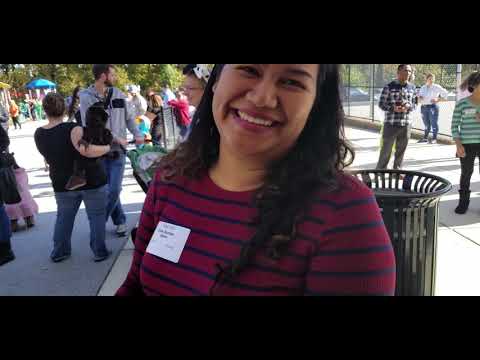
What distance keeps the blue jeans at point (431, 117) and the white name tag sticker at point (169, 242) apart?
10.2m

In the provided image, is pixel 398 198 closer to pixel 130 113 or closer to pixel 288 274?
pixel 288 274

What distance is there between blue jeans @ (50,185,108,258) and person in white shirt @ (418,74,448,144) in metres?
8.29

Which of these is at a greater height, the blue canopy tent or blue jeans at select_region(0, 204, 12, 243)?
the blue canopy tent

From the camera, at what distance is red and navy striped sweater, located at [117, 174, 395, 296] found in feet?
3.26

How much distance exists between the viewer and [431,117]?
10.3 meters

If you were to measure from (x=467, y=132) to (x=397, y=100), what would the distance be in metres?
1.66

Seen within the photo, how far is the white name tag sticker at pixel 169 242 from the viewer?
1251 millimetres

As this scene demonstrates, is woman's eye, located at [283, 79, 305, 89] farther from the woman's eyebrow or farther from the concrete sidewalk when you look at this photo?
the concrete sidewalk

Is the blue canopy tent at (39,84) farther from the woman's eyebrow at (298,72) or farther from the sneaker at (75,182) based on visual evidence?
the woman's eyebrow at (298,72)

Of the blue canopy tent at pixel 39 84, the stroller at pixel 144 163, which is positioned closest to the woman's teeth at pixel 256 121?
the stroller at pixel 144 163

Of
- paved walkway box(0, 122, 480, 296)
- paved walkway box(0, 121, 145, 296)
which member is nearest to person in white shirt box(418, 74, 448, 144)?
paved walkway box(0, 122, 480, 296)

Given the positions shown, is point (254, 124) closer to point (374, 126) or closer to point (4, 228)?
point (4, 228)
